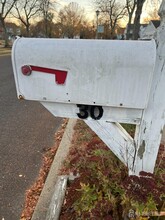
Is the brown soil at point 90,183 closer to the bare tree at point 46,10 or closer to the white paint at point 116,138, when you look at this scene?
the white paint at point 116,138

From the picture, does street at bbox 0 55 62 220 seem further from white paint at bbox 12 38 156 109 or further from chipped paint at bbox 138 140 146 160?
white paint at bbox 12 38 156 109

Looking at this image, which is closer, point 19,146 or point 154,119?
point 154,119

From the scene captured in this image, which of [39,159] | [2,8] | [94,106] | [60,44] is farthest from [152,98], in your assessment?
[2,8]

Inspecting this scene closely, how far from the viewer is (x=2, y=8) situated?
39125 mm

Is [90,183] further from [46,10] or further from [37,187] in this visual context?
[46,10]

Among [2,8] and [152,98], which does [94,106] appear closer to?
[152,98]

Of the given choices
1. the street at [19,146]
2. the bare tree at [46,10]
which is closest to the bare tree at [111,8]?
the bare tree at [46,10]

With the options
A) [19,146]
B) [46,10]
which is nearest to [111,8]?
[46,10]

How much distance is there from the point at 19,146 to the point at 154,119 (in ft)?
8.58

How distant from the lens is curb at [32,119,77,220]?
245cm

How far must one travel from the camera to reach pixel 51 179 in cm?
293

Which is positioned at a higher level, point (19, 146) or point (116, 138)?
point (116, 138)

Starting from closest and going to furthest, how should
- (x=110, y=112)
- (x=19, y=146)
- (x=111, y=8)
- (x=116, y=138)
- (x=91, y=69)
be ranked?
(x=91, y=69) < (x=110, y=112) < (x=116, y=138) < (x=19, y=146) < (x=111, y=8)

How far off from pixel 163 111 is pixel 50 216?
4.19 ft
